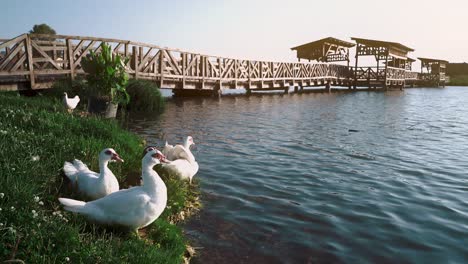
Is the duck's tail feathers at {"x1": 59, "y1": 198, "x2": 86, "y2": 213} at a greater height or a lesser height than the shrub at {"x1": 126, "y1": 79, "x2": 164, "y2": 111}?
lesser

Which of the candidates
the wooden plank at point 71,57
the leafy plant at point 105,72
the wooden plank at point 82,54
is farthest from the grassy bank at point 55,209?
the wooden plank at point 82,54

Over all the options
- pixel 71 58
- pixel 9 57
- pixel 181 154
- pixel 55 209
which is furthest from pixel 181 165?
pixel 71 58

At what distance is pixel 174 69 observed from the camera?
23375 mm

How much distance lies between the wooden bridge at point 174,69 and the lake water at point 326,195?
5.18 metres

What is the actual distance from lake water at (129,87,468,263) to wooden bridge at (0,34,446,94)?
5.18 metres

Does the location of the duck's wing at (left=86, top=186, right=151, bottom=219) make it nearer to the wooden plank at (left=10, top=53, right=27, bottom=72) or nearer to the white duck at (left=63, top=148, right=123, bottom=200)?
the white duck at (left=63, top=148, right=123, bottom=200)

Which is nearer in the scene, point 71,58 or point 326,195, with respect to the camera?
point 326,195

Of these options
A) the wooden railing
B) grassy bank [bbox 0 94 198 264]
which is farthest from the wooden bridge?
grassy bank [bbox 0 94 198 264]

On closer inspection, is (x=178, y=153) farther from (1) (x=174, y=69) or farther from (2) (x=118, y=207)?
(1) (x=174, y=69)

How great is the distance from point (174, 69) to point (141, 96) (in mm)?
7072

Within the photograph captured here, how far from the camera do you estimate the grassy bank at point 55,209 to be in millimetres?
3324

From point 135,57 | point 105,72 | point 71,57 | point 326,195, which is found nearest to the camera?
point 326,195

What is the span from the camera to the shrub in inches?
650

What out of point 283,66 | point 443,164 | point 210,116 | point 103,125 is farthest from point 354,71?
point 103,125
